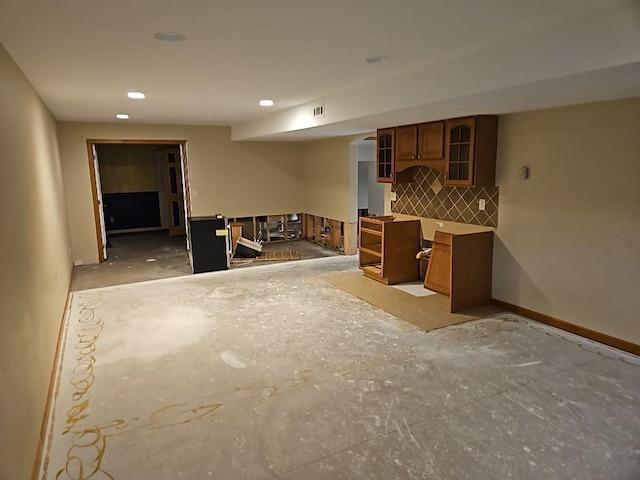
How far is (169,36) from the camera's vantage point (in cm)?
248

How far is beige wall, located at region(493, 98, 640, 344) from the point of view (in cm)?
339

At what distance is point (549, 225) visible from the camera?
3.97 m

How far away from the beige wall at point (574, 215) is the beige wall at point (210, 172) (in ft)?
16.4

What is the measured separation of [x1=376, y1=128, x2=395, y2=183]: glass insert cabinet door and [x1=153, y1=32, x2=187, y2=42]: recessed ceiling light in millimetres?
3358

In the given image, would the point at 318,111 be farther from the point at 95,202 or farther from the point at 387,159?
the point at 95,202

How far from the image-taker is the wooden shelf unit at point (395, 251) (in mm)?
5375

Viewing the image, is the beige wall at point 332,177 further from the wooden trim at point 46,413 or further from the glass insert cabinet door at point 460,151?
the wooden trim at point 46,413

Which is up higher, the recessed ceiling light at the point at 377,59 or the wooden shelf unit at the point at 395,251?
the recessed ceiling light at the point at 377,59

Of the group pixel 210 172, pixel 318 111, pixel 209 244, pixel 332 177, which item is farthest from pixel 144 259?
pixel 318 111

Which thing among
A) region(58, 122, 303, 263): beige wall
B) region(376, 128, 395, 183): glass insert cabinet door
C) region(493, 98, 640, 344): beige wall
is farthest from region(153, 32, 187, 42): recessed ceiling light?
region(58, 122, 303, 263): beige wall

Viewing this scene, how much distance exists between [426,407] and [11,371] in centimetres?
229

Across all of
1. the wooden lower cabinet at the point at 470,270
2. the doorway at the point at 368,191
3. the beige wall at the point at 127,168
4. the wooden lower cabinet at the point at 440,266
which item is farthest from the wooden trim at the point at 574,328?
the beige wall at the point at 127,168

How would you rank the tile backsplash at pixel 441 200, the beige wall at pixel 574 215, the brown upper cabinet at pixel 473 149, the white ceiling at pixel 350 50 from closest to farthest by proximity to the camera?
the white ceiling at pixel 350 50 → the beige wall at pixel 574 215 → the brown upper cabinet at pixel 473 149 → the tile backsplash at pixel 441 200

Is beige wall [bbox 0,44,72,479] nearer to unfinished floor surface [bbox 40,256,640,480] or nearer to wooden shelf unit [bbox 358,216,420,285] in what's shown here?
unfinished floor surface [bbox 40,256,640,480]
